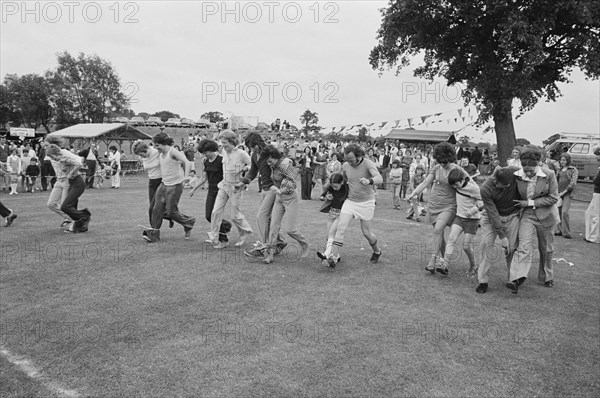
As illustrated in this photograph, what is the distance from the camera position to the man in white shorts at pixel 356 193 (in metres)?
6.42

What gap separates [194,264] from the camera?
21.7ft

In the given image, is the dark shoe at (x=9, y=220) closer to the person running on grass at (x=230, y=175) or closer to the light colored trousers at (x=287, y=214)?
the person running on grass at (x=230, y=175)

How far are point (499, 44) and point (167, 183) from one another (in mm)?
18410

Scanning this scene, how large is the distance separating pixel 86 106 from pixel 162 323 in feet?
181

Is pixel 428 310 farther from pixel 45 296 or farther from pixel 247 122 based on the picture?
pixel 247 122

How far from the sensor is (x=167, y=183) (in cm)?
785

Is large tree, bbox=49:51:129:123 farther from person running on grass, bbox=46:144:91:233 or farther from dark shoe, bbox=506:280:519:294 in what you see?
dark shoe, bbox=506:280:519:294

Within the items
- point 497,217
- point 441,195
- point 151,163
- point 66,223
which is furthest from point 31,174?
point 497,217

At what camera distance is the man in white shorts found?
6.42m

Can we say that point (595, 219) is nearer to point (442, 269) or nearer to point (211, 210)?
point (442, 269)

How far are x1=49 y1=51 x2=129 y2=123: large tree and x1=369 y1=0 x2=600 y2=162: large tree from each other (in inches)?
1606

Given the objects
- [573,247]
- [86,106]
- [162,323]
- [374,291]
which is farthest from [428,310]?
[86,106]

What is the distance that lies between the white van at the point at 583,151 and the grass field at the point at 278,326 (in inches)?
827

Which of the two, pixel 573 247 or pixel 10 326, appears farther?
pixel 573 247
